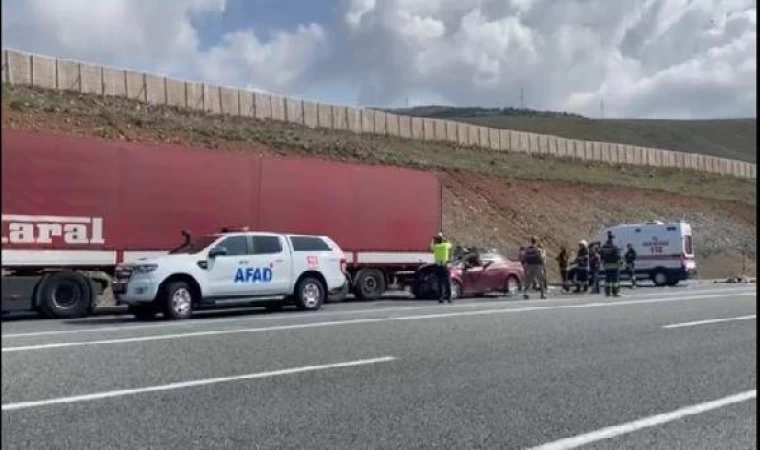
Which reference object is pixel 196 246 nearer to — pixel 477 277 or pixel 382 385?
pixel 477 277

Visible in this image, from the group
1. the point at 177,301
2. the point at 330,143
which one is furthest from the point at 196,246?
the point at 330,143

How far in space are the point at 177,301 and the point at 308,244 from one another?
3762 mm

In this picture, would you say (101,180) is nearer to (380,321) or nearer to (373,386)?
(380,321)

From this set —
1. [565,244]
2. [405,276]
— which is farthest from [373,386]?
[565,244]

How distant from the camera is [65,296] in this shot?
61.9 ft

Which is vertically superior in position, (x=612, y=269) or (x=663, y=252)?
(x=663, y=252)

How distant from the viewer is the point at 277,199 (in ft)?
75.3

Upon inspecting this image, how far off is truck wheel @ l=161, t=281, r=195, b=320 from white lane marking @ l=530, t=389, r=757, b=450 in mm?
11283

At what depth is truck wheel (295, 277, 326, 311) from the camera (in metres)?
20.5

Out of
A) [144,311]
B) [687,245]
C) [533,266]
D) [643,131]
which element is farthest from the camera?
[643,131]

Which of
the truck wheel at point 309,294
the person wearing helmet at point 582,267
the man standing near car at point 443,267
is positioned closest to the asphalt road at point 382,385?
the truck wheel at point 309,294

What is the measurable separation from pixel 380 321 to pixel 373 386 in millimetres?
7047

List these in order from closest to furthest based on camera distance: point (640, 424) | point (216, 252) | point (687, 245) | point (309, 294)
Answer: point (640, 424), point (216, 252), point (309, 294), point (687, 245)

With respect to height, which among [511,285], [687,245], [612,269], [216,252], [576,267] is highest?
[687,245]
